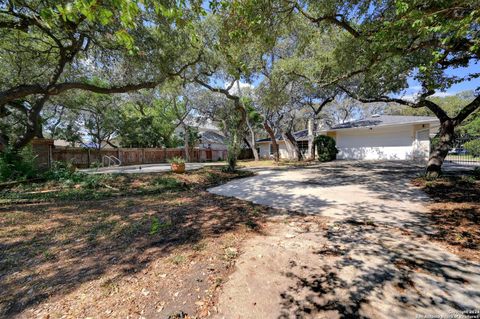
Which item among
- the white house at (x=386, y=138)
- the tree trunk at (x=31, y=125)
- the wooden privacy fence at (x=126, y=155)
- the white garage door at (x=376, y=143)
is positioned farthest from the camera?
the wooden privacy fence at (x=126, y=155)

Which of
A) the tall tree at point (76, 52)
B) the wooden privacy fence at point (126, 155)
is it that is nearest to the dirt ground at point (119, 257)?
the tall tree at point (76, 52)

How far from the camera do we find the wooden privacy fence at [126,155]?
606 inches

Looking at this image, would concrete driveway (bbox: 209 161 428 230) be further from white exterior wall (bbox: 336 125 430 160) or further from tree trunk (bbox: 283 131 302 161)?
tree trunk (bbox: 283 131 302 161)

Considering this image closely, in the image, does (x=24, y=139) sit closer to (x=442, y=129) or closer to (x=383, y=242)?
(x=383, y=242)

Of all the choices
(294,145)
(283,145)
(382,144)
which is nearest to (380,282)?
(382,144)

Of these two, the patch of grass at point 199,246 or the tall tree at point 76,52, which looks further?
the tall tree at point 76,52

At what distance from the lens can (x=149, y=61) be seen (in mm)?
7531

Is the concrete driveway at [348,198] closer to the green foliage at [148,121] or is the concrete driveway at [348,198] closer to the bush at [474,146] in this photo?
the bush at [474,146]

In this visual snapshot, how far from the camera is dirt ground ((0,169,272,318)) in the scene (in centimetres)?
197

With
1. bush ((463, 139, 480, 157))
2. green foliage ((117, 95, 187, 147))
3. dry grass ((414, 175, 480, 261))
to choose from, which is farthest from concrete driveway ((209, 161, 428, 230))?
green foliage ((117, 95, 187, 147))

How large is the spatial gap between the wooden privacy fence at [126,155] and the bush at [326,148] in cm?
1166

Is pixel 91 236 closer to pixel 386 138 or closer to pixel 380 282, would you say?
pixel 380 282

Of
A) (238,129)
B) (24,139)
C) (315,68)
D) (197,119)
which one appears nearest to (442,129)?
(315,68)

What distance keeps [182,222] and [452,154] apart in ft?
80.0
